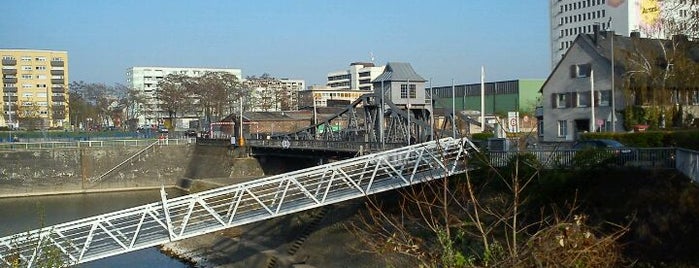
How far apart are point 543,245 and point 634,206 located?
14.1 meters

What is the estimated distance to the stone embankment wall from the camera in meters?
66.3

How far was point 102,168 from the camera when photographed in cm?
7038

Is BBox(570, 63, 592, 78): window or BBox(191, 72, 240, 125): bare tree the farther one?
BBox(191, 72, 240, 125): bare tree

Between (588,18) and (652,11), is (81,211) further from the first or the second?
(588,18)

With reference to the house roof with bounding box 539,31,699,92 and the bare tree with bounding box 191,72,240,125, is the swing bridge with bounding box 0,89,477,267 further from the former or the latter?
the bare tree with bounding box 191,72,240,125

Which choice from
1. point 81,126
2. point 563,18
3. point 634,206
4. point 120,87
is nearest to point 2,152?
point 634,206

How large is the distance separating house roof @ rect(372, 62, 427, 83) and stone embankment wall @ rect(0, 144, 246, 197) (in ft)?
62.0

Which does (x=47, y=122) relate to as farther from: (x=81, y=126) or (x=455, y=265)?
(x=455, y=265)

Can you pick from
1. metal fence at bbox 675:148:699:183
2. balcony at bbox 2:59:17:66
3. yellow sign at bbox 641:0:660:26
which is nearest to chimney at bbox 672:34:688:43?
yellow sign at bbox 641:0:660:26

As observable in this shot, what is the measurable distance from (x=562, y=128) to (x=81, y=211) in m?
36.1

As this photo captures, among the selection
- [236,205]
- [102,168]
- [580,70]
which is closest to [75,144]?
[102,168]

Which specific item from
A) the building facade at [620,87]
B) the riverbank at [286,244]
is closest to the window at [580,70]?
the building facade at [620,87]

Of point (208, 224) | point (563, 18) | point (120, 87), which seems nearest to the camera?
point (208, 224)

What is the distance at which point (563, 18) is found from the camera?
132m
